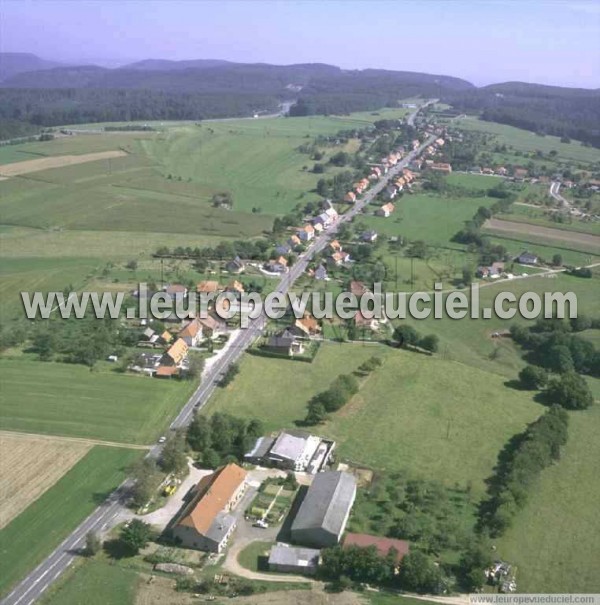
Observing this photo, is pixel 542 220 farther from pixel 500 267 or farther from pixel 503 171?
pixel 503 171

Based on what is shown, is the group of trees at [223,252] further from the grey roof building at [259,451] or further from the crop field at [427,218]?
the grey roof building at [259,451]

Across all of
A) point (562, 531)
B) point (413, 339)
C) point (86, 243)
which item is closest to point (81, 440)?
point (413, 339)

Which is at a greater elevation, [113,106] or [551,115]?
[113,106]

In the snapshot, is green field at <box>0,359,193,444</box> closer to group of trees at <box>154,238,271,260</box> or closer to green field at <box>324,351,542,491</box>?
green field at <box>324,351,542,491</box>

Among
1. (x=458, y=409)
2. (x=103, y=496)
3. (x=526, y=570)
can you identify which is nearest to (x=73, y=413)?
(x=103, y=496)

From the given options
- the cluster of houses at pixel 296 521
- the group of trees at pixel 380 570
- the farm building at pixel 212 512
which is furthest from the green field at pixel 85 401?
the group of trees at pixel 380 570
